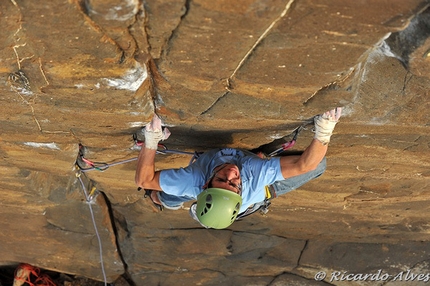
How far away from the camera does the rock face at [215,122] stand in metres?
1.91

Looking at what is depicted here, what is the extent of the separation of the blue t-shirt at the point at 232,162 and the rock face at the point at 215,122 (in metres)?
0.15

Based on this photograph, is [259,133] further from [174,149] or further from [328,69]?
[328,69]

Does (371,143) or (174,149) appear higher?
(371,143)

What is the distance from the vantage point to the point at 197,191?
3217 millimetres

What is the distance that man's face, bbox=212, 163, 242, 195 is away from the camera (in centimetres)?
297

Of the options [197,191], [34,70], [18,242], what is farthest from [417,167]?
[18,242]

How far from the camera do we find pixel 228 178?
2975 mm

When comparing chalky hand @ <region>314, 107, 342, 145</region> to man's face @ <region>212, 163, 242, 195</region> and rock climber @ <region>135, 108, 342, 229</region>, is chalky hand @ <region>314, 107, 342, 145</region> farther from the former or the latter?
man's face @ <region>212, 163, 242, 195</region>

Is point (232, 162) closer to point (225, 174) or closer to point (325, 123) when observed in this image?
point (225, 174)

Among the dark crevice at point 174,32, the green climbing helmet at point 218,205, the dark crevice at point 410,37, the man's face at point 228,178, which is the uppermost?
the dark crevice at point 410,37

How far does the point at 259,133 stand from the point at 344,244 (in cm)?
274

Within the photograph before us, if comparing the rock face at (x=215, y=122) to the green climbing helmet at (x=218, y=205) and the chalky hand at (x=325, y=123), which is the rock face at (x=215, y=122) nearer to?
the chalky hand at (x=325, y=123)

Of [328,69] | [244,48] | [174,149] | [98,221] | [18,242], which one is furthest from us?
[18,242]

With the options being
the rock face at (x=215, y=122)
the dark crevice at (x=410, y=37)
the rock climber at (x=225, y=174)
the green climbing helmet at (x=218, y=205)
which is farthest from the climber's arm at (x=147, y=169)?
the dark crevice at (x=410, y=37)
